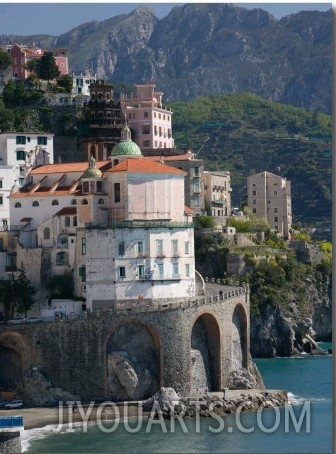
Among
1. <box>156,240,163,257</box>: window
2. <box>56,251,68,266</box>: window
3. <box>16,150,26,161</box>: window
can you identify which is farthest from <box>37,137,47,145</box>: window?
<box>156,240,163,257</box>: window

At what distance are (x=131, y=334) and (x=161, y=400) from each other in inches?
151

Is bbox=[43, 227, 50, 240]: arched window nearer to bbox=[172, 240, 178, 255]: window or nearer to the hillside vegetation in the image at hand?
bbox=[172, 240, 178, 255]: window

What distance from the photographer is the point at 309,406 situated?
83375 millimetres

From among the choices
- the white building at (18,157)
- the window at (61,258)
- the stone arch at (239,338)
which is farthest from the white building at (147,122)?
the window at (61,258)

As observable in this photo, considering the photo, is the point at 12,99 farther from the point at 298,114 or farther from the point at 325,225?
the point at 298,114

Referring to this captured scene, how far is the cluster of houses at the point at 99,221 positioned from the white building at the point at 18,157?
2.2 inches

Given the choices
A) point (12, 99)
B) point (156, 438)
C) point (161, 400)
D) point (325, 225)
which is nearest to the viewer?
point (156, 438)

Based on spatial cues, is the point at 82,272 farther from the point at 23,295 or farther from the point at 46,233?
the point at 46,233

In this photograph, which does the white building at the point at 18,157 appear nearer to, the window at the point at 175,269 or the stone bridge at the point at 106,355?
the window at the point at 175,269

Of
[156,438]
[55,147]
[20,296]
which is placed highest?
[55,147]

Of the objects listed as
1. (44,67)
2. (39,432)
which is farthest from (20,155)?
(39,432)

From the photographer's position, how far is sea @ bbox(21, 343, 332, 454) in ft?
235

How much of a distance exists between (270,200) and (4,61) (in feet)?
81.3

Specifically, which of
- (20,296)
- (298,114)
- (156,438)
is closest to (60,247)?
(20,296)
